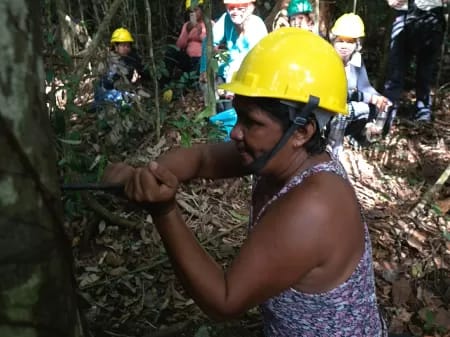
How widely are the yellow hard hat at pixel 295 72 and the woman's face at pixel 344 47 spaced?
3.87 metres

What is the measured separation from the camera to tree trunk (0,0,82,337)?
1.10m

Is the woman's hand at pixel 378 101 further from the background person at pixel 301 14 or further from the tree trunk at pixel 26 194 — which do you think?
the tree trunk at pixel 26 194

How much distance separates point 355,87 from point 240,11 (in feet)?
4.62

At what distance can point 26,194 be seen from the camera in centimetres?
115

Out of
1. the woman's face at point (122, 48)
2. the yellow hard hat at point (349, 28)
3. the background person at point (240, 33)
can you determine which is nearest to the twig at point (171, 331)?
the background person at point (240, 33)

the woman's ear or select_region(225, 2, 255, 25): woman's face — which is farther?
select_region(225, 2, 255, 25): woman's face

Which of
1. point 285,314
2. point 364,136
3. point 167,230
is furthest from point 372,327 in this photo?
point 364,136

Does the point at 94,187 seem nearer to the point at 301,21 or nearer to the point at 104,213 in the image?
the point at 104,213

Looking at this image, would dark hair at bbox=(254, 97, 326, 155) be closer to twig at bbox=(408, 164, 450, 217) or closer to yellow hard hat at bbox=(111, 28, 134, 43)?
twig at bbox=(408, 164, 450, 217)

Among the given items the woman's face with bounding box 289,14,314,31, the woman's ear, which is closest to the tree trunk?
the woman's ear

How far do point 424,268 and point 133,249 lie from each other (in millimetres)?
1962

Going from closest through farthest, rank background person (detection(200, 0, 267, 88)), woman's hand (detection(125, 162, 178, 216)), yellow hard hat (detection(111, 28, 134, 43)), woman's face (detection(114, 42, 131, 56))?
woman's hand (detection(125, 162, 178, 216)) → background person (detection(200, 0, 267, 88)) → yellow hard hat (detection(111, 28, 134, 43)) → woman's face (detection(114, 42, 131, 56))

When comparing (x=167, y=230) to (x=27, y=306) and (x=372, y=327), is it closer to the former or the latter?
(x=27, y=306)

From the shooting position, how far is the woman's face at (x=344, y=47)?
18.0 ft
